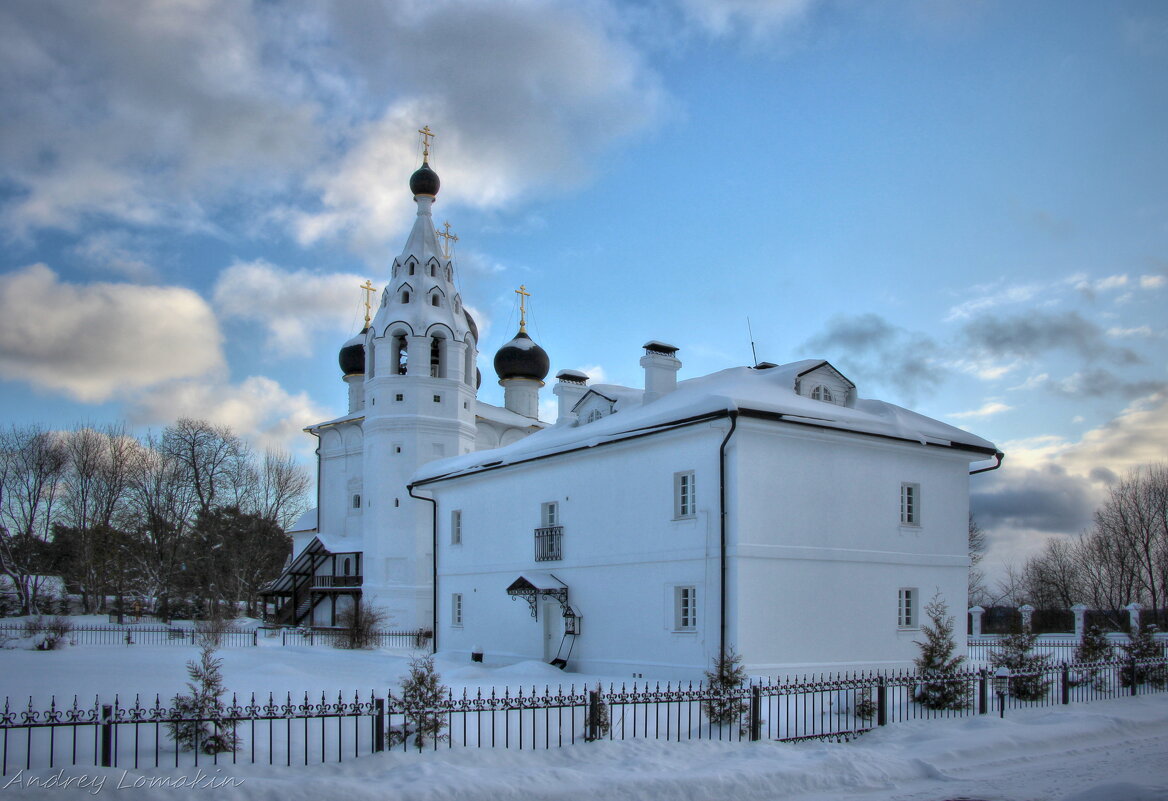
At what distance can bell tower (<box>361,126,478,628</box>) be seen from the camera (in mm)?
38125

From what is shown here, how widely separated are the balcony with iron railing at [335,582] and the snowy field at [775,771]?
86.9 feet

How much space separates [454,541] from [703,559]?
10.6 m

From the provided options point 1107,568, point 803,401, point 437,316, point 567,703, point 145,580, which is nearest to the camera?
point 567,703

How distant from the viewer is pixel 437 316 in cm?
3872

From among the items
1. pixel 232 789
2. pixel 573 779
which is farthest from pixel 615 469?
pixel 232 789

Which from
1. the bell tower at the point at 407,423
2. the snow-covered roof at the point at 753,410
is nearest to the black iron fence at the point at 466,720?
the snow-covered roof at the point at 753,410

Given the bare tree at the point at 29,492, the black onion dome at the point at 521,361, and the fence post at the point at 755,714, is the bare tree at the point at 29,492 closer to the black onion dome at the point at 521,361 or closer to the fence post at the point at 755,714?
the black onion dome at the point at 521,361

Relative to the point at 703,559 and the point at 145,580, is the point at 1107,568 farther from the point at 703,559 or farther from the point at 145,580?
the point at 145,580

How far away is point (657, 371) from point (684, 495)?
159 inches

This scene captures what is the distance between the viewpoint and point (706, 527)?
18.7 metres

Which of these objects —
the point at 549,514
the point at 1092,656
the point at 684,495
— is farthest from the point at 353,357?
the point at 1092,656

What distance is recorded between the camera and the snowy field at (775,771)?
8.70 metres

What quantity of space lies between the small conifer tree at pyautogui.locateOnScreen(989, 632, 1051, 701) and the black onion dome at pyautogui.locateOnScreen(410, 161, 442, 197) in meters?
30.1

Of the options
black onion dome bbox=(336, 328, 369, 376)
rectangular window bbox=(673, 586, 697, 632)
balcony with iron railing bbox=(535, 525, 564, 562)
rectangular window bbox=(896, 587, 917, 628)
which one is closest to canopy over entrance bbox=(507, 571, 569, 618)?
balcony with iron railing bbox=(535, 525, 564, 562)
